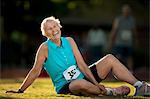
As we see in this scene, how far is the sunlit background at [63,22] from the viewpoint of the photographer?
27.0 meters

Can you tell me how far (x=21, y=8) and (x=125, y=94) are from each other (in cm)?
1835

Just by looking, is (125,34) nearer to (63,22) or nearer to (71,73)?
(71,73)

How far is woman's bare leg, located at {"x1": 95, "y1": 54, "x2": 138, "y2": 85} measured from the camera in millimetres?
9703

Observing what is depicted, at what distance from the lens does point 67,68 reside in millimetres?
9531

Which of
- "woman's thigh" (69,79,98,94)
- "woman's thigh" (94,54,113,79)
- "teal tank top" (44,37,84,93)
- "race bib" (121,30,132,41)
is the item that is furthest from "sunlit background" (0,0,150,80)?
"woman's thigh" (69,79,98,94)

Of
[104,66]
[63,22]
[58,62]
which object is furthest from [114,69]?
[63,22]

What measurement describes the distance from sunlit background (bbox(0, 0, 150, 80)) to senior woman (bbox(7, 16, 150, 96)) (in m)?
14.3

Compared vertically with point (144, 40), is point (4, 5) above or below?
above

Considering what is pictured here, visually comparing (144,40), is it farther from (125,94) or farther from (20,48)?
(125,94)

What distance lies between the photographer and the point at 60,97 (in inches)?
365

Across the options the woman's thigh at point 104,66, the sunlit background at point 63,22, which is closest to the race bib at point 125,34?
the sunlit background at point 63,22

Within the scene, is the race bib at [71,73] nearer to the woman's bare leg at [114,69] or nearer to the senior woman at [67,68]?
the senior woman at [67,68]

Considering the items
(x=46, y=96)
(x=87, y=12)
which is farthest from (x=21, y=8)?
(x=46, y=96)

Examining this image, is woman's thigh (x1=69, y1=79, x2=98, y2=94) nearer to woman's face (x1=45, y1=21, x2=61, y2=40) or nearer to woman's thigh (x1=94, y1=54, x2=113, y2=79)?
woman's thigh (x1=94, y1=54, x2=113, y2=79)
